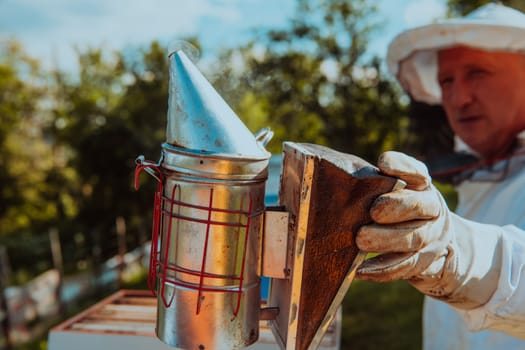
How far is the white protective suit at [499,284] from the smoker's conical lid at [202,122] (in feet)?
2.74

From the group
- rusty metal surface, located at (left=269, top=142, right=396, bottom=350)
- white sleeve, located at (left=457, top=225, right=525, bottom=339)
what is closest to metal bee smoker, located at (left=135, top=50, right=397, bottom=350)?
rusty metal surface, located at (left=269, top=142, right=396, bottom=350)

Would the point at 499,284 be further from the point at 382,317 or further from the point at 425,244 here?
the point at 382,317

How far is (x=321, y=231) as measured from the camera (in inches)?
43.0

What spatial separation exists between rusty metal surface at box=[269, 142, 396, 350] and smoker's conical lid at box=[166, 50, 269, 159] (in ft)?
0.45

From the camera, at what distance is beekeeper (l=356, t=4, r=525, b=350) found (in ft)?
3.86

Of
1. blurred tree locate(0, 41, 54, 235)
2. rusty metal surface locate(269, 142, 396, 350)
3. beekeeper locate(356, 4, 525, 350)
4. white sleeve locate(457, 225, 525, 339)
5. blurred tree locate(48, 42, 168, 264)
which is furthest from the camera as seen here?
blurred tree locate(0, 41, 54, 235)

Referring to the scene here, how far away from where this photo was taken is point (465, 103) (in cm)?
233

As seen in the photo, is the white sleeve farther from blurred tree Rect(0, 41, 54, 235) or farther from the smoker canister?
blurred tree Rect(0, 41, 54, 235)

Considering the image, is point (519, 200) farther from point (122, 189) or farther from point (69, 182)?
point (69, 182)

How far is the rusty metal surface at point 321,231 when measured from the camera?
3.50 feet

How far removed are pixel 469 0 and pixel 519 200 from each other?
1180 centimetres

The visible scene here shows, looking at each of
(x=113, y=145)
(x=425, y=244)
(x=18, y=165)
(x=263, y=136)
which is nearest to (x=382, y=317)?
(x=425, y=244)

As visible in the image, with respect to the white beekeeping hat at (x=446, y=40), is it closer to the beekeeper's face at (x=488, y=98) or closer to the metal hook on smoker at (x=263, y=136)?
the beekeeper's face at (x=488, y=98)

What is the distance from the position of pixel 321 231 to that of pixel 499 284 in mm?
668
